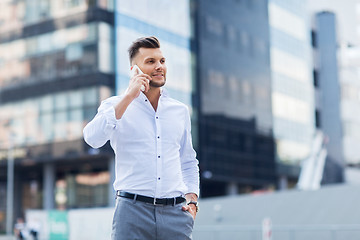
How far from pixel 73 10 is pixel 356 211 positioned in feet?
78.4

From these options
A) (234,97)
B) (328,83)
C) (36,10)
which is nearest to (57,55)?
(36,10)

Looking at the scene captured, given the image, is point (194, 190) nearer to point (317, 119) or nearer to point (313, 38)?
point (317, 119)

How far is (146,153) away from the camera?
3561mm

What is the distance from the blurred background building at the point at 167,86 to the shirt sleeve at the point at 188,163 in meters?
35.4

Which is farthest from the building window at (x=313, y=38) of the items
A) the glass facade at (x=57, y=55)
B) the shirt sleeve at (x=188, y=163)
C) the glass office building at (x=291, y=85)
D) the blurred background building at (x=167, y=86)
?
the shirt sleeve at (x=188, y=163)

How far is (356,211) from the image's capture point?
24.8 meters

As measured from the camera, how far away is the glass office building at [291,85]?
5503cm

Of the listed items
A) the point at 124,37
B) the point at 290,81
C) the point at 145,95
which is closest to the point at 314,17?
the point at 290,81

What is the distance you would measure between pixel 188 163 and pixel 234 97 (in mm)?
46012

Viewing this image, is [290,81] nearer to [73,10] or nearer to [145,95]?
[73,10]

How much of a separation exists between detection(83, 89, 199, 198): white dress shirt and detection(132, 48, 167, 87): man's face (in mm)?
121

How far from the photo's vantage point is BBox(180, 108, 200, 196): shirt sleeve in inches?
151

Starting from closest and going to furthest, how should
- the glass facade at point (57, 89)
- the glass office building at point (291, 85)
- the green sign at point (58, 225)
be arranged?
1. the green sign at point (58, 225)
2. the glass facade at point (57, 89)
3. the glass office building at point (291, 85)

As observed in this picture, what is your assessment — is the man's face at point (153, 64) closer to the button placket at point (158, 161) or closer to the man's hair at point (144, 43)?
the man's hair at point (144, 43)
